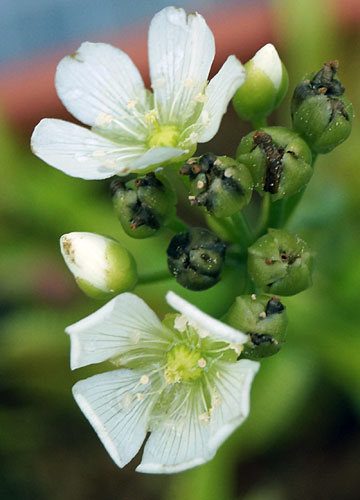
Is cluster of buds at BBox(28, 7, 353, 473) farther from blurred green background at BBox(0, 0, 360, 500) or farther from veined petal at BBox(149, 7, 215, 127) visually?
blurred green background at BBox(0, 0, 360, 500)

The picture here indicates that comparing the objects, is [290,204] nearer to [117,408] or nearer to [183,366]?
[183,366]

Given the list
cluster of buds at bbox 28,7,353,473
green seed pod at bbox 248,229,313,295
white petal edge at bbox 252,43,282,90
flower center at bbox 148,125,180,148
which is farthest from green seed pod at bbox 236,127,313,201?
flower center at bbox 148,125,180,148

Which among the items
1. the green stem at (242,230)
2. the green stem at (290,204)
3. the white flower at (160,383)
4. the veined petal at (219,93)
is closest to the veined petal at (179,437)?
the white flower at (160,383)

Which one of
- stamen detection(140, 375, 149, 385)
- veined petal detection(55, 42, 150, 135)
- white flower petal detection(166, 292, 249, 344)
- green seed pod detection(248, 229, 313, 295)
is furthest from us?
veined petal detection(55, 42, 150, 135)

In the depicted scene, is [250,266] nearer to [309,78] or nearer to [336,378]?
[309,78]

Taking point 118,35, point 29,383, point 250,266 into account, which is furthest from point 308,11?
point 29,383

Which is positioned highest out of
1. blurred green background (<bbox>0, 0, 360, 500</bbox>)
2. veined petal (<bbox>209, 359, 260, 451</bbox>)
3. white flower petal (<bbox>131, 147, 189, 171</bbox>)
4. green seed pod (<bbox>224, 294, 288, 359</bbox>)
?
white flower petal (<bbox>131, 147, 189, 171</bbox>)
